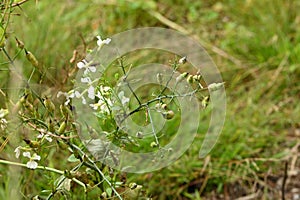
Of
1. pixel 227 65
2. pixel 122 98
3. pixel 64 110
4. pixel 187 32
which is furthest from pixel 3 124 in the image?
pixel 187 32

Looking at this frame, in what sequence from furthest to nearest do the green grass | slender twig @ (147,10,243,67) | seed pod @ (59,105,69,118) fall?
slender twig @ (147,10,243,67) → the green grass → seed pod @ (59,105,69,118)

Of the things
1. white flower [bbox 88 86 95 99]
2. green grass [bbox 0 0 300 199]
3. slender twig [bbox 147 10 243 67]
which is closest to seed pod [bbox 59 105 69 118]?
white flower [bbox 88 86 95 99]

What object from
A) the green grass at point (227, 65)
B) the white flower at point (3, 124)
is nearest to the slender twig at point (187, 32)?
the green grass at point (227, 65)

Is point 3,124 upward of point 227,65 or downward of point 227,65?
downward

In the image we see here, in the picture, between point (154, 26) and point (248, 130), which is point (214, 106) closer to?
point (248, 130)

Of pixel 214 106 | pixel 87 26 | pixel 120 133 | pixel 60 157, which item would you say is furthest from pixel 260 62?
pixel 120 133

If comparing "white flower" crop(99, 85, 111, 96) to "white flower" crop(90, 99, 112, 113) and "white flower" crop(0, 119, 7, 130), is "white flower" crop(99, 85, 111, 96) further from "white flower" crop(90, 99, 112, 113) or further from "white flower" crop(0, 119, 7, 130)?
"white flower" crop(0, 119, 7, 130)

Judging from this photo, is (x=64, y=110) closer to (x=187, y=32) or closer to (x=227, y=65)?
(x=227, y=65)

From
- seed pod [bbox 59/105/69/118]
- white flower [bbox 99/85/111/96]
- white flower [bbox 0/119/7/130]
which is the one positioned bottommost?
white flower [bbox 0/119/7/130]

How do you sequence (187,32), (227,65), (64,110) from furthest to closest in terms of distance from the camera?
(187,32), (227,65), (64,110)
